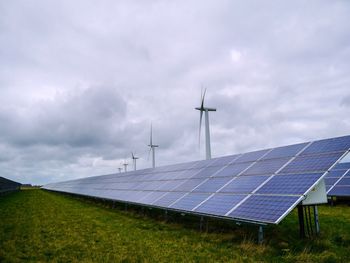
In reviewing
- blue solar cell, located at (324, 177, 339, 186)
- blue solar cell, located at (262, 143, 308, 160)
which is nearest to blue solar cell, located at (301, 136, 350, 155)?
blue solar cell, located at (262, 143, 308, 160)

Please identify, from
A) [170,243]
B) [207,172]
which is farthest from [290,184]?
[207,172]

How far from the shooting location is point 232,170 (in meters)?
19.5

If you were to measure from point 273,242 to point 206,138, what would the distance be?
2192cm

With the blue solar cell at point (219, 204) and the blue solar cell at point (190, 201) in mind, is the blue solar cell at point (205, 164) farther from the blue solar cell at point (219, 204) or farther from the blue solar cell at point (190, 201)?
the blue solar cell at point (219, 204)

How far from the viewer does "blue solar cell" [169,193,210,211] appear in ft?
54.6

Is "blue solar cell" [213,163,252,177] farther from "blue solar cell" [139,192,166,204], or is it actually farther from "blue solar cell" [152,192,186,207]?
"blue solar cell" [139,192,166,204]

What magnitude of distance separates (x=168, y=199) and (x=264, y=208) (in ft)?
28.5

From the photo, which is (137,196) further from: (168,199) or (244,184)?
(244,184)

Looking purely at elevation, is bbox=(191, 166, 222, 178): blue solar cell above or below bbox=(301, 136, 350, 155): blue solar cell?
below

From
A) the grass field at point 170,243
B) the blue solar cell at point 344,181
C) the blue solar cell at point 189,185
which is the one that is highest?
the blue solar cell at point 344,181

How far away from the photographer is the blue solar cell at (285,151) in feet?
56.3

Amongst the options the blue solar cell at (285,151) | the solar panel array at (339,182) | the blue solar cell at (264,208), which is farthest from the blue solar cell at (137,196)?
the solar panel array at (339,182)

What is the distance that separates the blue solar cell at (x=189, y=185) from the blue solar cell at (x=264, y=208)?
6822mm

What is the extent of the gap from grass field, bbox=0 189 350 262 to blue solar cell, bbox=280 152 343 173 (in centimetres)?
300
